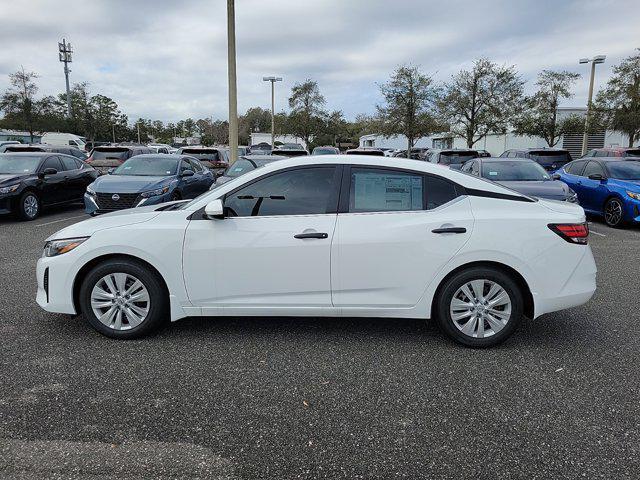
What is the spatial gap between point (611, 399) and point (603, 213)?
29.9ft

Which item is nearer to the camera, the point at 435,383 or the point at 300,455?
the point at 300,455

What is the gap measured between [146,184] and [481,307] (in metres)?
8.14

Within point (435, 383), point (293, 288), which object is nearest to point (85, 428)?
point (293, 288)

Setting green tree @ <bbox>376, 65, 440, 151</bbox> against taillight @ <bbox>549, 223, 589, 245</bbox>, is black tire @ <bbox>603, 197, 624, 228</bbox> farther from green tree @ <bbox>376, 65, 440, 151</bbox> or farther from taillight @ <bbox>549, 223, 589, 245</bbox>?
green tree @ <bbox>376, 65, 440, 151</bbox>

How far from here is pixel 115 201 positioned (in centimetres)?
1007

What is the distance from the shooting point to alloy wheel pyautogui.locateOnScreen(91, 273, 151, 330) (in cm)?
426

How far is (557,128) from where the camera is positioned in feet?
97.6

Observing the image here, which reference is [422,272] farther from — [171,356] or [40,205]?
[40,205]

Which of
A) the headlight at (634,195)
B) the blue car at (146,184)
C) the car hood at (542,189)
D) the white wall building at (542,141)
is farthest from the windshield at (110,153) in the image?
the white wall building at (542,141)

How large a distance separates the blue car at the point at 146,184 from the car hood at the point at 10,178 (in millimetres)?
1981

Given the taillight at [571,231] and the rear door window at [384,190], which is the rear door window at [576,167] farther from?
the rear door window at [384,190]

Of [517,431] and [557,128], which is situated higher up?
[557,128]

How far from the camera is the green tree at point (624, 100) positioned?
2225 centimetres

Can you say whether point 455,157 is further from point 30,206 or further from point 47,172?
point 30,206
